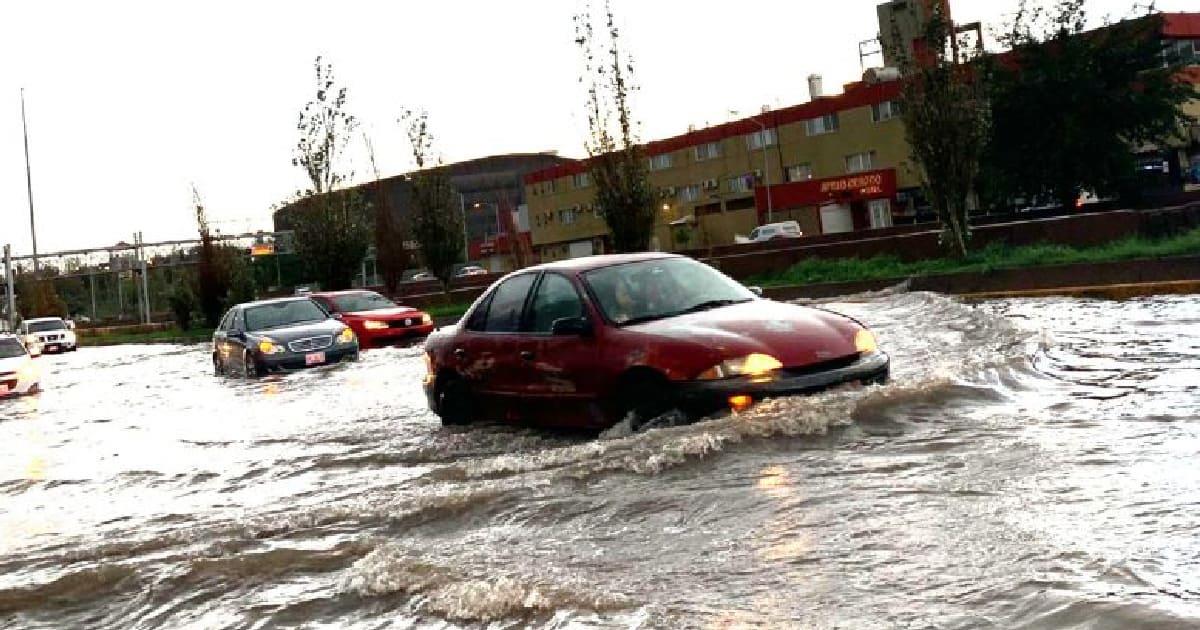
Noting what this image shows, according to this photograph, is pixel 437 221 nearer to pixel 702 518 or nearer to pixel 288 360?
pixel 288 360

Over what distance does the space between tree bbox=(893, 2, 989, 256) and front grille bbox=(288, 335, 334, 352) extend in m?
11.3

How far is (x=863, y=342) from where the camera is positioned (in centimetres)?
824

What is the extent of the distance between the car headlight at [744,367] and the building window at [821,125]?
63.8 meters

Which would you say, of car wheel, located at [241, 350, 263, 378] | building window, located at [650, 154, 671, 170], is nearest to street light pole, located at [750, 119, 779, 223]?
building window, located at [650, 154, 671, 170]

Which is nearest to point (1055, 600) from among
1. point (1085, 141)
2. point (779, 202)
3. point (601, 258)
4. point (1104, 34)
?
point (601, 258)

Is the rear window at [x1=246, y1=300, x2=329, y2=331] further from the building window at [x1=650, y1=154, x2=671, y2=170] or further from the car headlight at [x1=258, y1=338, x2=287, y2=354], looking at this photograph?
the building window at [x1=650, y1=154, x2=671, y2=170]

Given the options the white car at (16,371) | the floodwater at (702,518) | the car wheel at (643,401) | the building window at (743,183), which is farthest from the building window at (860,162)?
the car wheel at (643,401)

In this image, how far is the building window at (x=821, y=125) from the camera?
6969 cm

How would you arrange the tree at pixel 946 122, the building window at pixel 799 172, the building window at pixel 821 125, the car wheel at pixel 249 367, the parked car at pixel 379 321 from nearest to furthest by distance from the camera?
the car wheel at pixel 249 367, the tree at pixel 946 122, the parked car at pixel 379 321, the building window at pixel 821 125, the building window at pixel 799 172

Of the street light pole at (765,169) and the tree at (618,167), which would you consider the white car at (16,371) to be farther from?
the street light pole at (765,169)

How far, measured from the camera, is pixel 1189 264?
647 inches

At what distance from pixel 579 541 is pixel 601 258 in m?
4.11

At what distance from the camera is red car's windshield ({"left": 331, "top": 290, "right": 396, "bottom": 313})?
24.5 m

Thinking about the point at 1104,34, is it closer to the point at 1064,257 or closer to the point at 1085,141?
the point at 1085,141
